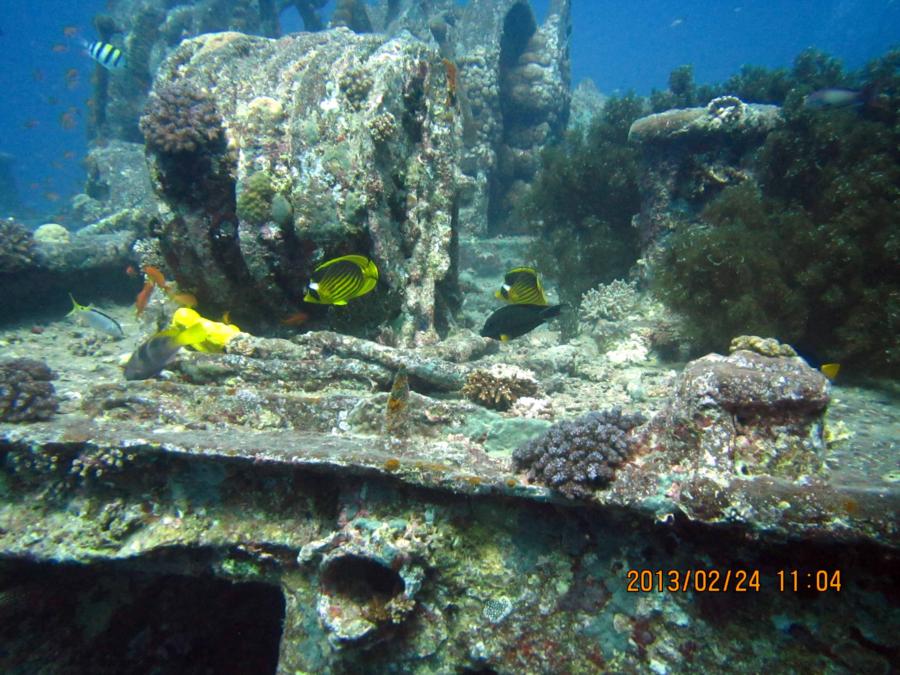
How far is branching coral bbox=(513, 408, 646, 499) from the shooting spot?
8.93ft

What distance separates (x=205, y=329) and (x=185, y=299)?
1361mm

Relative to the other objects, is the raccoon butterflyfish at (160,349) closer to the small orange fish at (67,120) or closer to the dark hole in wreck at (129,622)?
the dark hole in wreck at (129,622)

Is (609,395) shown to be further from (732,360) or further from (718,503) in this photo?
(718,503)

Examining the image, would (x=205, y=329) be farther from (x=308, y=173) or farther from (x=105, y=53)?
(x=105, y=53)

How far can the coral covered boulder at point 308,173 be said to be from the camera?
201 inches

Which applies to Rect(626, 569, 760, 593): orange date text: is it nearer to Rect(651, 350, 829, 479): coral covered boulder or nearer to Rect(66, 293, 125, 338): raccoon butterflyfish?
Rect(651, 350, 829, 479): coral covered boulder

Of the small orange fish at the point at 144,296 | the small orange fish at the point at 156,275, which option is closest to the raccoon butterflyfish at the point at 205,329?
the small orange fish at the point at 156,275

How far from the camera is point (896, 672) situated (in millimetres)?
2199

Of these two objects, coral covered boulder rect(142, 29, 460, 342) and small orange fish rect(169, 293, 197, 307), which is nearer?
coral covered boulder rect(142, 29, 460, 342)

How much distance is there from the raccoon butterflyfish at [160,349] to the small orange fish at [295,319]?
1.01 m

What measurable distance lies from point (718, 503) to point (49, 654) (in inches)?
208

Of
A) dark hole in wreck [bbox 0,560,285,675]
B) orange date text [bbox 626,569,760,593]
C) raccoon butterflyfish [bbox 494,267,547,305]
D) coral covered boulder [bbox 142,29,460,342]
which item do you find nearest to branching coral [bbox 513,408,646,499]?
orange date text [bbox 626,569,760,593]

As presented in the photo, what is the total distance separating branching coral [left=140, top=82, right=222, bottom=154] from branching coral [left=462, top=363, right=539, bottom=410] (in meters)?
4.31

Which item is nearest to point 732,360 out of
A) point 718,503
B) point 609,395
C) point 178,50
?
point 718,503
